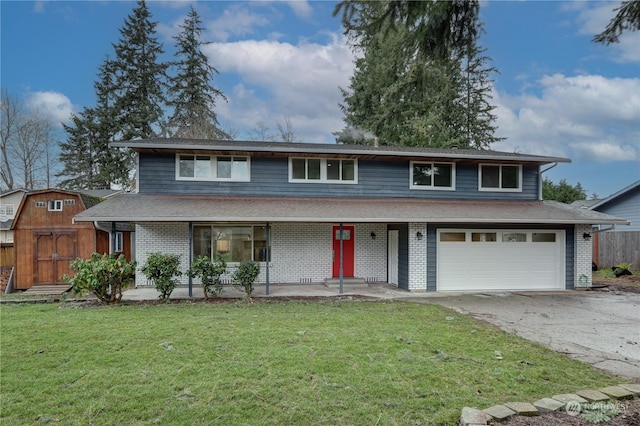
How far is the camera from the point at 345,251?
476 inches

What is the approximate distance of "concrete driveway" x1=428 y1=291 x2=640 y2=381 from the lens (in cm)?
512

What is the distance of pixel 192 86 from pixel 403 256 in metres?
23.0

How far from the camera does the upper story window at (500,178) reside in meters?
12.6

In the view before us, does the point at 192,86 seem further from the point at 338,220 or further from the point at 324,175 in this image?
the point at 338,220

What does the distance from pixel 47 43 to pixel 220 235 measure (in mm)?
12659

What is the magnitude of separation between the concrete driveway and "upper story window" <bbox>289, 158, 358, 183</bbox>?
4954mm

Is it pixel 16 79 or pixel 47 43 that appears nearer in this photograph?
pixel 47 43

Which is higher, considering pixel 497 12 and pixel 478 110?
pixel 478 110

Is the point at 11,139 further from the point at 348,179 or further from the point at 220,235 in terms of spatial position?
the point at 348,179

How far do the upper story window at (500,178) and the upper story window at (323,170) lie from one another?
15.3 ft

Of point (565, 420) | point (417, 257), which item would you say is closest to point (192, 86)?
point (417, 257)

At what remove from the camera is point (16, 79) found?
19969 millimetres

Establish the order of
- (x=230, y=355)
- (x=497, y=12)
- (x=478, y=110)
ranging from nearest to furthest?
(x=497, y=12)
(x=230, y=355)
(x=478, y=110)

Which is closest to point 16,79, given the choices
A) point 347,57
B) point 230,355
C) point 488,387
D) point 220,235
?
point 220,235
